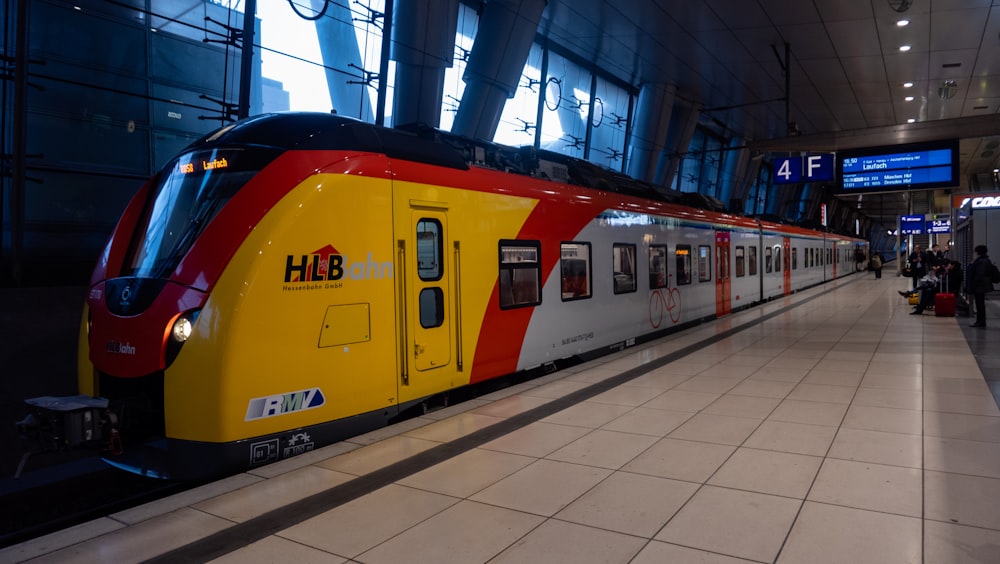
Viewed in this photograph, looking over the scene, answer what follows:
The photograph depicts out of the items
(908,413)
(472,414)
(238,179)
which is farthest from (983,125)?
(238,179)

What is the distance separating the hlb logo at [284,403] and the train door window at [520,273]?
8.60ft

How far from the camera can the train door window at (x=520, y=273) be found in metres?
6.80

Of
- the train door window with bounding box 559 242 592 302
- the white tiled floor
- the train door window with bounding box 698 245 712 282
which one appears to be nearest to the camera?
the white tiled floor

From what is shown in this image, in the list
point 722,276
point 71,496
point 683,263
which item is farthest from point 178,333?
point 722,276

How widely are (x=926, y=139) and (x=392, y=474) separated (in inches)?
518

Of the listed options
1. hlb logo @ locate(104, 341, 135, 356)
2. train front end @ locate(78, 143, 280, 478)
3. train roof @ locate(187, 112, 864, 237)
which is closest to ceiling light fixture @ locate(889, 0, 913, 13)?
train roof @ locate(187, 112, 864, 237)

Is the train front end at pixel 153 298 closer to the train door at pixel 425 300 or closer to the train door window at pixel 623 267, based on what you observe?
the train door at pixel 425 300

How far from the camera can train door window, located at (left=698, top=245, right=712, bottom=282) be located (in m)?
12.7

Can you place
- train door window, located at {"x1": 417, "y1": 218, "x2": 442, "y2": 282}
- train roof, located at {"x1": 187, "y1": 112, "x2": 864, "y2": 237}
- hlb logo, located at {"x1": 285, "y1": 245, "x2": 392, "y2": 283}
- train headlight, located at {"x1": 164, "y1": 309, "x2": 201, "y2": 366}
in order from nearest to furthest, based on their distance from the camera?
train headlight, located at {"x1": 164, "y1": 309, "x2": 201, "y2": 366}
hlb logo, located at {"x1": 285, "y1": 245, "x2": 392, "y2": 283}
train roof, located at {"x1": 187, "y1": 112, "x2": 864, "y2": 237}
train door window, located at {"x1": 417, "y1": 218, "x2": 442, "y2": 282}

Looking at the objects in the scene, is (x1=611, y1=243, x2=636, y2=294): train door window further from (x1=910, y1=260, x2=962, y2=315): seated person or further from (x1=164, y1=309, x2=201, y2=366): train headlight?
(x1=910, y1=260, x2=962, y2=315): seated person

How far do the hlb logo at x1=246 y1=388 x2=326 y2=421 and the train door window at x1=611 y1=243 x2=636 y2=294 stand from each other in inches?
219

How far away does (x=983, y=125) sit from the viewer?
11.7 metres

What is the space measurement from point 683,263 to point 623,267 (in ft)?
9.29

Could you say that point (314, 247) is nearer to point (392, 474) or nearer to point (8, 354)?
point (392, 474)
